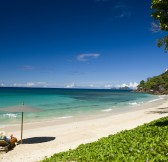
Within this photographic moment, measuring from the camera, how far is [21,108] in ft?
54.8

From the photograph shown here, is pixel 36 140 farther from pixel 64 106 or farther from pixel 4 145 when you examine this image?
pixel 64 106

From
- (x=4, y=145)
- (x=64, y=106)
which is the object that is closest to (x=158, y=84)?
(x=64, y=106)

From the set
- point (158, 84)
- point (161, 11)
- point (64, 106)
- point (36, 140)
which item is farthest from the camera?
point (158, 84)

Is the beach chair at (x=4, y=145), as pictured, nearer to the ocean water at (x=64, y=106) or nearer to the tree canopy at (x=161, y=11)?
the ocean water at (x=64, y=106)

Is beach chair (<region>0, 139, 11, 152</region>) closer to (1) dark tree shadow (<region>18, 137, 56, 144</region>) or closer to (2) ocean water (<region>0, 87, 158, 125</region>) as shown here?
(1) dark tree shadow (<region>18, 137, 56, 144</region>)

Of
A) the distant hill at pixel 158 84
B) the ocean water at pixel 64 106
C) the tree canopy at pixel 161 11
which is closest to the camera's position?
the tree canopy at pixel 161 11

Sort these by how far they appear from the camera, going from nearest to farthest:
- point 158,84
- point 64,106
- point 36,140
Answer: point 36,140, point 64,106, point 158,84

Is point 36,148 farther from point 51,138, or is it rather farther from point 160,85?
point 160,85

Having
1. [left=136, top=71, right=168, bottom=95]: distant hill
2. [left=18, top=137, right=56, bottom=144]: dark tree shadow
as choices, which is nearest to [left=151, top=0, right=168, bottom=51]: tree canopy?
[left=18, top=137, right=56, bottom=144]: dark tree shadow

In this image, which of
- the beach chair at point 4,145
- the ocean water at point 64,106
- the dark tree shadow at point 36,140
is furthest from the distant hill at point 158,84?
the beach chair at point 4,145

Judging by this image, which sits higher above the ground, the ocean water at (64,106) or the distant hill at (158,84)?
the distant hill at (158,84)

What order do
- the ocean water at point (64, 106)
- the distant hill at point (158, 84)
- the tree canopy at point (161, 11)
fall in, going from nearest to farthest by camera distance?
the tree canopy at point (161, 11), the ocean water at point (64, 106), the distant hill at point (158, 84)

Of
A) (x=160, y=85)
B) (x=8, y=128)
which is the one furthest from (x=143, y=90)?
(x=8, y=128)

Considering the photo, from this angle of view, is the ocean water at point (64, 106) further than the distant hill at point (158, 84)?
No
